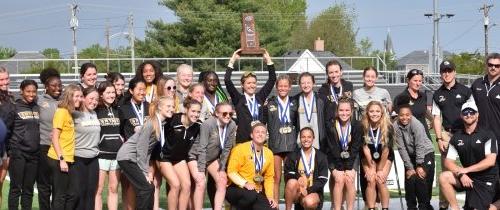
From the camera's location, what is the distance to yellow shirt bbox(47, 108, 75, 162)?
881cm

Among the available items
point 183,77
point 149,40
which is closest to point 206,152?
point 183,77

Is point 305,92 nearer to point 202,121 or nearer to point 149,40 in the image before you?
point 202,121

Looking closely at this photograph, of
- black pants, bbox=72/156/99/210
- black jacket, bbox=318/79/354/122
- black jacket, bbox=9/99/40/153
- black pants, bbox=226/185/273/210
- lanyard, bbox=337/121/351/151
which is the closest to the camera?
black pants, bbox=72/156/99/210

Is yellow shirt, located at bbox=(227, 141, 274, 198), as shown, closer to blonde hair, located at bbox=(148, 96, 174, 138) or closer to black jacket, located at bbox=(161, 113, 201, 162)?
black jacket, located at bbox=(161, 113, 201, 162)

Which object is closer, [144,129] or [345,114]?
[144,129]

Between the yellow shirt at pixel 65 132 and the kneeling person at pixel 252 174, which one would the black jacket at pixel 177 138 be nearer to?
Answer: the kneeling person at pixel 252 174

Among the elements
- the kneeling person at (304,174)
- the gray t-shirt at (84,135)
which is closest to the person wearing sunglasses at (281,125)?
the kneeling person at (304,174)

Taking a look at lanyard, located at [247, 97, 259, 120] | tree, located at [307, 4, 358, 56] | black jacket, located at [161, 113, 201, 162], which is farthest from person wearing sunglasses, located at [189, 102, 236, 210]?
tree, located at [307, 4, 358, 56]

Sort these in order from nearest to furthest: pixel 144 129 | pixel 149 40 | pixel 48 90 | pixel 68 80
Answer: pixel 144 129, pixel 48 90, pixel 68 80, pixel 149 40

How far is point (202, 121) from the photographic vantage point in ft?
31.5

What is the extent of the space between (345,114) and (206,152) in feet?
5.52

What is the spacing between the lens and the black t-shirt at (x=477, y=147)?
9.41m

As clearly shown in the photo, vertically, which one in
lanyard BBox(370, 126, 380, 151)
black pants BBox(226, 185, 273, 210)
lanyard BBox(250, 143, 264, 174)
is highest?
lanyard BBox(370, 126, 380, 151)

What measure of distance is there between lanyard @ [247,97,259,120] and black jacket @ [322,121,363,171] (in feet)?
2.92
